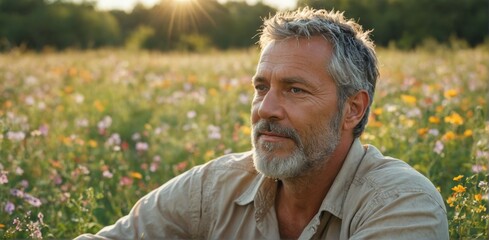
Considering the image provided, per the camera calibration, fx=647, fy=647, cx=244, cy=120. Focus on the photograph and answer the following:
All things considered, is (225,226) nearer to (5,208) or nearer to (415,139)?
(5,208)

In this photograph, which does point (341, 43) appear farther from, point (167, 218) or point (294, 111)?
point (167, 218)

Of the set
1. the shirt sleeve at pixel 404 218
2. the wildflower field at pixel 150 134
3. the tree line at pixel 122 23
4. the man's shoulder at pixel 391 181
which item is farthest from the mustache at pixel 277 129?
the tree line at pixel 122 23

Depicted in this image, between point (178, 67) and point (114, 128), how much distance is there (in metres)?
4.21

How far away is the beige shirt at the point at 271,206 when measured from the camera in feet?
7.73

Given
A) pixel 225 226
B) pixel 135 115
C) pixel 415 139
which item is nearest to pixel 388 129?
pixel 415 139

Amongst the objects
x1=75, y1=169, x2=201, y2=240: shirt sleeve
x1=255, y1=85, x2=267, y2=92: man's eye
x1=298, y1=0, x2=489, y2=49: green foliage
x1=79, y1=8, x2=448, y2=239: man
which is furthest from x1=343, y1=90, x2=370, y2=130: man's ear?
x1=298, y1=0, x2=489, y2=49: green foliage

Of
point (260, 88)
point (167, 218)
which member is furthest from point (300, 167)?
point (167, 218)

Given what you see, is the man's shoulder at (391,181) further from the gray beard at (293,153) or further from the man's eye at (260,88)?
the man's eye at (260,88)

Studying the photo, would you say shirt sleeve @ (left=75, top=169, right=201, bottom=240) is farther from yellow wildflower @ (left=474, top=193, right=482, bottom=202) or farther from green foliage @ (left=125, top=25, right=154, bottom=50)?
green foliage @ (left=125, top=25, right=154, bottom=50)

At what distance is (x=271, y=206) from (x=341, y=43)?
792 mm

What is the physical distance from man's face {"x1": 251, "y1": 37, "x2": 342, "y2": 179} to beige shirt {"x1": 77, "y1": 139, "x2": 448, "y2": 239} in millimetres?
169

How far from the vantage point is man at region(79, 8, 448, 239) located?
2656 mm

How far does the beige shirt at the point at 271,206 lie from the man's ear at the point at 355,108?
0.10m

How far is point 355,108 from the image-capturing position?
297 centimetres
